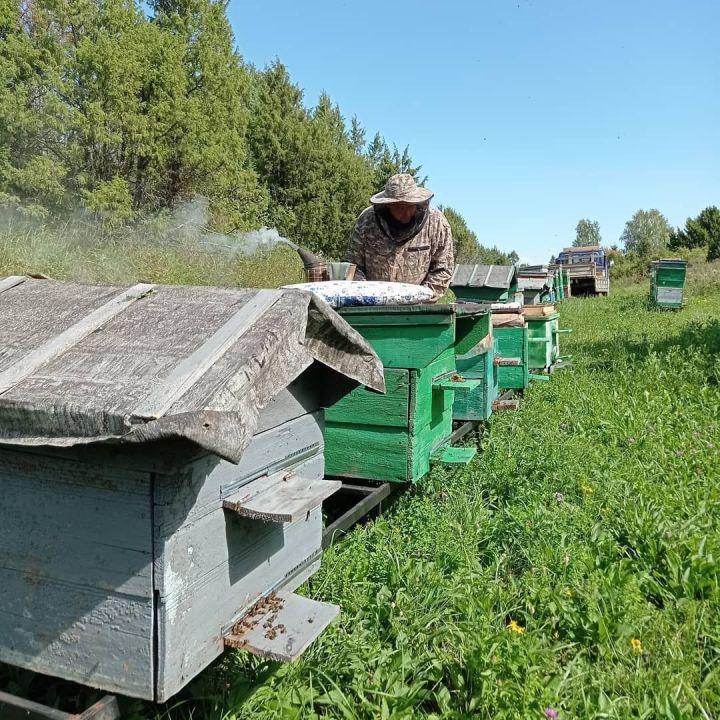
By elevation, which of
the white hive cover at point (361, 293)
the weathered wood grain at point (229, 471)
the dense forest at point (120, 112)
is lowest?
the weathered wood grain at point (229, 471)

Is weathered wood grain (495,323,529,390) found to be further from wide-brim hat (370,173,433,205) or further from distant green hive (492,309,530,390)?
wide-brim hat (370,173,433,205)

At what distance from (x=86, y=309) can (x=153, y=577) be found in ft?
2.08

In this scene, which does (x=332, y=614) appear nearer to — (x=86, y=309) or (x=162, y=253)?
(x=86, y=309)

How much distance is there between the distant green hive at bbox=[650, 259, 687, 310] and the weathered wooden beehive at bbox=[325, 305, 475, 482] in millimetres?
14936

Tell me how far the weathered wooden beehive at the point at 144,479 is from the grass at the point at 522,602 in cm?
36

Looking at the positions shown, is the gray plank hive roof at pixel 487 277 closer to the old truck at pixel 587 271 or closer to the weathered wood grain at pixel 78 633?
→ the weathered wood grain at pixel 78 633

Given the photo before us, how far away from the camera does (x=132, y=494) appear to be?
1186mm

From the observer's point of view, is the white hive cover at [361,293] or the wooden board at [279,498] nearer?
the wooden board at [279,498]

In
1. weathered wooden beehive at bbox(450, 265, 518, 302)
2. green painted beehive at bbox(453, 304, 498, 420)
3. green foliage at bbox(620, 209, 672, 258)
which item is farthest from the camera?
green foliage at bbox(620, 209, 672, 258)

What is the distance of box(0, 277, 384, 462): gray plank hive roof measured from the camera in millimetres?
1055

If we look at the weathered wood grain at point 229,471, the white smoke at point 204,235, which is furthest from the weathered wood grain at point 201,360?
the white smoke at point 204,235

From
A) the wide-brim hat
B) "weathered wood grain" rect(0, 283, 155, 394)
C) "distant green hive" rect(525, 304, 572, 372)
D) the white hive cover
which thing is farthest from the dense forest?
"weathered wood grain" rect(0, 283, 155, 394)

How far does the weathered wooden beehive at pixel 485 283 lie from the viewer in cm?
672

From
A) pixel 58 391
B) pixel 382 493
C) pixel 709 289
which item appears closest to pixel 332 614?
pixel 58 391
